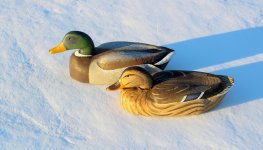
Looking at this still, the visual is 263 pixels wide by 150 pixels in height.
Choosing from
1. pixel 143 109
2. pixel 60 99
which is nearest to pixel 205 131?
pixel 143 109

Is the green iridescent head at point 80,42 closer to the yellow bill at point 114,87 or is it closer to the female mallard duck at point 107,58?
the female mallard duck at point 107,58

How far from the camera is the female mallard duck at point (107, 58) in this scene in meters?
5.23

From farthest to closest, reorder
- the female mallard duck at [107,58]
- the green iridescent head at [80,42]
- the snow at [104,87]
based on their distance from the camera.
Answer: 1. the green iridescent head at [80,42]
2. the female mallard duck at [107,58]
3. the snow at [104,87]

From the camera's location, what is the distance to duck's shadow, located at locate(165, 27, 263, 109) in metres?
5.46

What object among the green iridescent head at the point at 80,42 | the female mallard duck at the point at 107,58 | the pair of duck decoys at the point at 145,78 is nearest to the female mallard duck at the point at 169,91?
the pair of duck decoys at the point at 145,78

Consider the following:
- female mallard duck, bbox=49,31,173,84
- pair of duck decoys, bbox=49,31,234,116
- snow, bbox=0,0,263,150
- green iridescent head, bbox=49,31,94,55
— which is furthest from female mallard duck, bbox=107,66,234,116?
green iridescent head, bbox=49,31,94,55

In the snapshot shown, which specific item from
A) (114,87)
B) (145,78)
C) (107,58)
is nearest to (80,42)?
(107,58)

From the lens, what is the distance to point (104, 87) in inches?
214

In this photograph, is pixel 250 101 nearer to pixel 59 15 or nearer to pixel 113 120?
pixel 113 120

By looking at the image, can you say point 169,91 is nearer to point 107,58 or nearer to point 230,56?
point 107,58

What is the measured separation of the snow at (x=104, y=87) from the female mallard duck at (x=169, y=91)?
125 mm

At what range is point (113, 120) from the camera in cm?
498

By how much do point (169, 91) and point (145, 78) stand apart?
0.25m

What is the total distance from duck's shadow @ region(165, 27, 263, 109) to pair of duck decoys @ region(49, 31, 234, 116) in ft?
1.34
